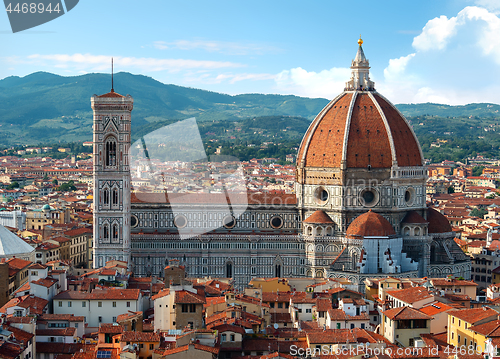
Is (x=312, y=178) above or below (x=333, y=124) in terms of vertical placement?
below

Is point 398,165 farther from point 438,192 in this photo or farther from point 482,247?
point 438,192

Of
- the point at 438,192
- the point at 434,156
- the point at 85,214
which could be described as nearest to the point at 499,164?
the point at 434,156

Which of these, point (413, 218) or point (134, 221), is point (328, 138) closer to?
point (413, 218)

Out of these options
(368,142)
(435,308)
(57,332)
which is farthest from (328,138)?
(57,332)

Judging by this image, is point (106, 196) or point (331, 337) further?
point (106, 196)

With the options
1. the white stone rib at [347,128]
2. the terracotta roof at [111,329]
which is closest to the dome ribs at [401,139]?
the white stone rib at [347,128]

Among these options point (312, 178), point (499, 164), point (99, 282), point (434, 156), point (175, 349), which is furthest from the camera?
point (434, 156)

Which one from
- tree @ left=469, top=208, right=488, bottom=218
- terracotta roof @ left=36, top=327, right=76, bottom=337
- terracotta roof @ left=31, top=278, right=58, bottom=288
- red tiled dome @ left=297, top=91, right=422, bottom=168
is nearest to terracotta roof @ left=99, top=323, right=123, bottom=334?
terracotta roof @ left=36, top=327, right=76, bottom=337

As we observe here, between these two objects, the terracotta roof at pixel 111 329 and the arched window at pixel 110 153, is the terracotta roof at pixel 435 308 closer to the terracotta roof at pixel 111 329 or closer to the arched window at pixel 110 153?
the terracotta roof at pixel 111 329
